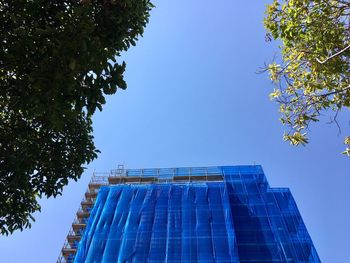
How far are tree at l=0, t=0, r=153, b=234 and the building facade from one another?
971 cm

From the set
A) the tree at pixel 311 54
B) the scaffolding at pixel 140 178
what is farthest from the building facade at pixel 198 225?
the tree at pixel 311 54

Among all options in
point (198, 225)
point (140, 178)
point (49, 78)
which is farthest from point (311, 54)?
point (140, 178)

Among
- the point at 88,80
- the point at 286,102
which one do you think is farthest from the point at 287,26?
the point at 88,80

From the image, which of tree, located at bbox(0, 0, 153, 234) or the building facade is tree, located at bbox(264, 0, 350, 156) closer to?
tree, located at bbox(0, 0, 153, 234)

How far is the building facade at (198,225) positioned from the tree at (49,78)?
9.71 meters

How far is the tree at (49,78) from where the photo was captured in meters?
3.37

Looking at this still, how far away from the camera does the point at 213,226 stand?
48.1 feet

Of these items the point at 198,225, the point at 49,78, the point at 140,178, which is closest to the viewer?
the point at 49,78

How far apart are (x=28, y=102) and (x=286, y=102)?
4.00 meters

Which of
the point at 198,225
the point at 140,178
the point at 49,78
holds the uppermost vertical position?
the point at 140,178

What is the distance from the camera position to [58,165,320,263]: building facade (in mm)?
13523

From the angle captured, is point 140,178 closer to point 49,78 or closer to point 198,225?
point 198,225

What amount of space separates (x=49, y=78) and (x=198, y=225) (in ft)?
40.9

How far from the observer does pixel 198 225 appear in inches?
583
